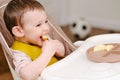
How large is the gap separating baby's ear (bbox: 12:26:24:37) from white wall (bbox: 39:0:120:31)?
175cm

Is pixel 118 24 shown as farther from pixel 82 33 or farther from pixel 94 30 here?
pixel 82 33

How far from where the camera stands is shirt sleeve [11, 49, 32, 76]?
0.94 meters

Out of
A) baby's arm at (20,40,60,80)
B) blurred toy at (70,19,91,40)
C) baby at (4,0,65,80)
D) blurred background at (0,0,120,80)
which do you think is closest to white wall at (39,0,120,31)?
blurred background at (0,0,120,80)

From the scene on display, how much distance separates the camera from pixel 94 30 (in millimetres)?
2768

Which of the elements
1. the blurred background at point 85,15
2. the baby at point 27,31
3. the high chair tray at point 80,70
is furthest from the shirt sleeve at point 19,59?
the blurred background at point 85,15

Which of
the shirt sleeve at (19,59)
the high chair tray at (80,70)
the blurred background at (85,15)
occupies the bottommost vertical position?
the blurred background at (85,15)

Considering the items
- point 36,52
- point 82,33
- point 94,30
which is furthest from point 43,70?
point 94,30

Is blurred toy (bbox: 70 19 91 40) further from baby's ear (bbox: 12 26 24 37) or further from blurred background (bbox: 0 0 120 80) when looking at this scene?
baby's ear (bbox: 12 26 24 37)

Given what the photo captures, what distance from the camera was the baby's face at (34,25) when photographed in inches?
38.8

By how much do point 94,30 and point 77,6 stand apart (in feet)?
1.20

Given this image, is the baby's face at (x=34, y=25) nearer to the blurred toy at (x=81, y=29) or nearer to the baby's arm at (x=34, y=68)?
the baby's arm at (x=34, y=68)

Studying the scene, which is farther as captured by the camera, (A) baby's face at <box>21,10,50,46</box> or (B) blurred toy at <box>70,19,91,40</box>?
(B) blurred toy at <box>70,19,91,40</box>

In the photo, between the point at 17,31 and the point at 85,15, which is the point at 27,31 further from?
the point at 85,15

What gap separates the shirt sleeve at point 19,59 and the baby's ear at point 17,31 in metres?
0.06
